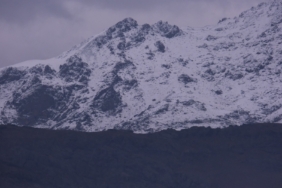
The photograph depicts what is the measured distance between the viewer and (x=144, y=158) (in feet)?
558

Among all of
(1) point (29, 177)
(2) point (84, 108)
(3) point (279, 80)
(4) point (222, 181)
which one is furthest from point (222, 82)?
(1) point (29, 177)

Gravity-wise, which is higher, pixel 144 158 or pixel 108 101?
pixel 108 101

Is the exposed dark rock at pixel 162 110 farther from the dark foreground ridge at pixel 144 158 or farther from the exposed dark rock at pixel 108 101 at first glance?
the exposed dark rock at pixel 108 101

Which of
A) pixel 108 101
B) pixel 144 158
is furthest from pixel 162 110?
pixel 144 158

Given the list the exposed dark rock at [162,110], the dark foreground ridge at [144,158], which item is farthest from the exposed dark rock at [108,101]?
the dark foreground ridge at [144,158]

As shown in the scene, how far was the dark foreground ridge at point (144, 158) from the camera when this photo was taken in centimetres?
15962

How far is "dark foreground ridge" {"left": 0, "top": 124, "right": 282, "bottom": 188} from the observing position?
15962cm

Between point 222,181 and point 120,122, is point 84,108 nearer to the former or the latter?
point 120,122

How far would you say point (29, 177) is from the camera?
157375mm

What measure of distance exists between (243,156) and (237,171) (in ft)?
26.4

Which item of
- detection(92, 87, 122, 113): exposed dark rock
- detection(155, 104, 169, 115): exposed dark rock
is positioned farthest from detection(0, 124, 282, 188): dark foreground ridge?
detection(92, 87, 122, 113): exposed dark rock

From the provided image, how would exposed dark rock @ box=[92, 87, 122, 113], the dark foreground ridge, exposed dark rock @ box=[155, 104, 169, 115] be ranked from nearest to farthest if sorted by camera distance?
1. the dark foreground ridge
2. exposed dark rock @ box=[155, 104, 169, 115]
3. exposed dark rock @ box=[92, 87, 122, 113]

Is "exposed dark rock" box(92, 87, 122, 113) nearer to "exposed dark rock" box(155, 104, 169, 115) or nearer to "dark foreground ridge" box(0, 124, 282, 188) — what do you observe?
"exposed dark rock" box(155, 104, 169, 115)

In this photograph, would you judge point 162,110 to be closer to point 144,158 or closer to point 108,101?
point 108,101
